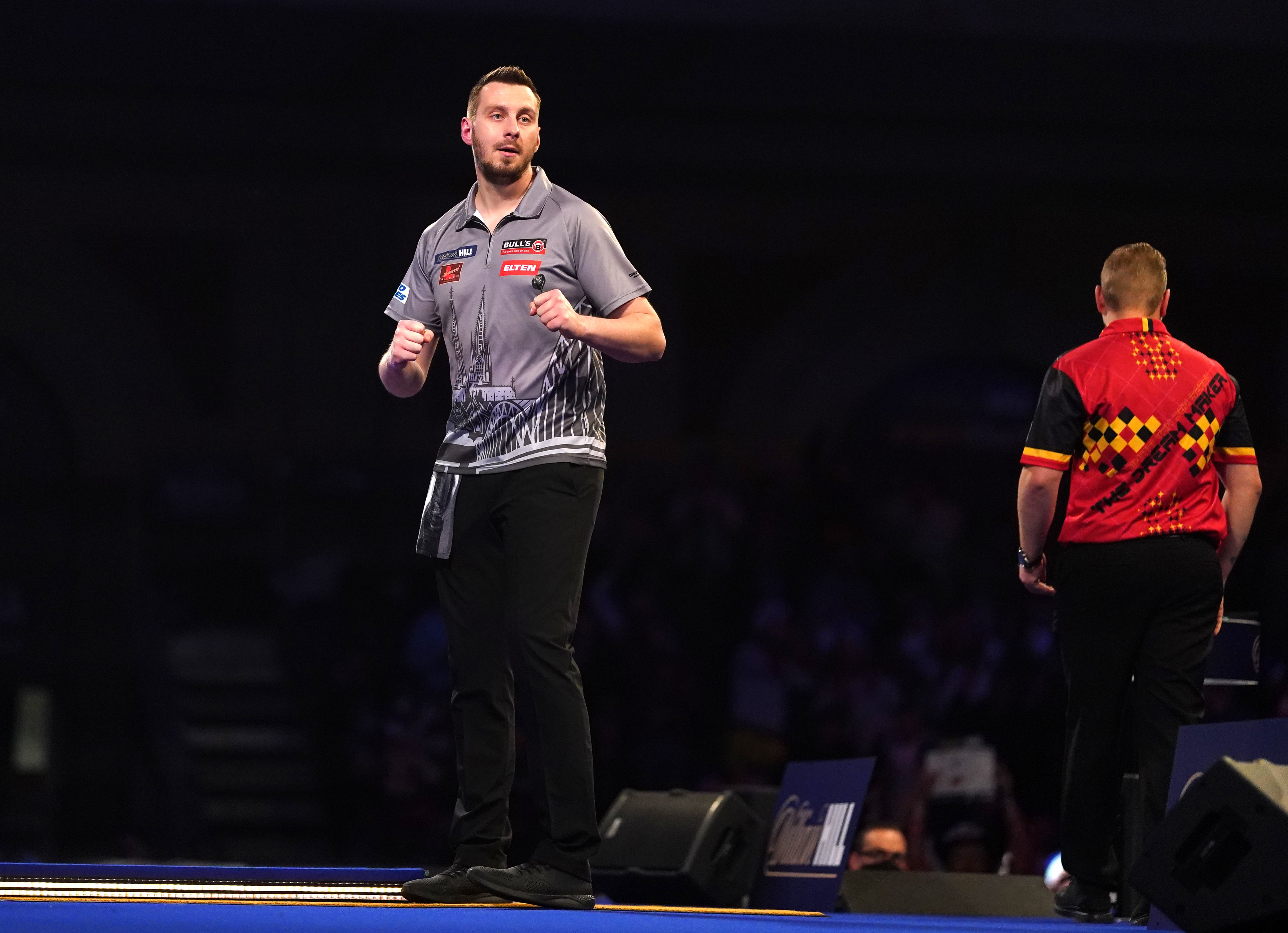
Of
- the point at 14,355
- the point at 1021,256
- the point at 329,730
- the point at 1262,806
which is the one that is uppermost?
the point at 1021,256

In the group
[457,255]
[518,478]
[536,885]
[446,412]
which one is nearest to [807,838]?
[536,885]

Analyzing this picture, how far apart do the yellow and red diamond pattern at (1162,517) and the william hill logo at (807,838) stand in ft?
3.67

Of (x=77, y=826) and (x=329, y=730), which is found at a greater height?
(x=329, y=730)

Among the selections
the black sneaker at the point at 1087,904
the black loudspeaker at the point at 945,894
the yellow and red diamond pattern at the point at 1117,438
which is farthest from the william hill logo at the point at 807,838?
the yellow and red diamond pattern at the point at 1117,438

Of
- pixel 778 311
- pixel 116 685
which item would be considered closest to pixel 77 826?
pixel 116 685

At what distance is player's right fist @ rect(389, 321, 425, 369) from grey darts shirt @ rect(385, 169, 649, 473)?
10 centimetres

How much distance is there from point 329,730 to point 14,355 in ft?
8.38

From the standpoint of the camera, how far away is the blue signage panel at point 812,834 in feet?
13.1

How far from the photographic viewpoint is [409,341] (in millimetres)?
2828

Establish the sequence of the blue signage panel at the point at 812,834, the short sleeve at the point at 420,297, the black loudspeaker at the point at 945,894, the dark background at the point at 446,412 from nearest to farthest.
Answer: the short sleeve at the point at 420,297 → the blue signage panel at the point at 812,834 → the black loudspeaker at the point at 945,894 → the dark background at the point at 446,412

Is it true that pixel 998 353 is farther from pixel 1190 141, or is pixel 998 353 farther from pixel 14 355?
pixel 14 355

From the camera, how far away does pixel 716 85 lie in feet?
27.0

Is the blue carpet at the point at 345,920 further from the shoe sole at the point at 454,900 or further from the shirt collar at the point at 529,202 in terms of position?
the shirt collar at the point at 529,202

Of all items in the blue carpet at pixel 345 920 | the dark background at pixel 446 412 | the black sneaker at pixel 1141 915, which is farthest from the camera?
the dark background at pixel 446 412
